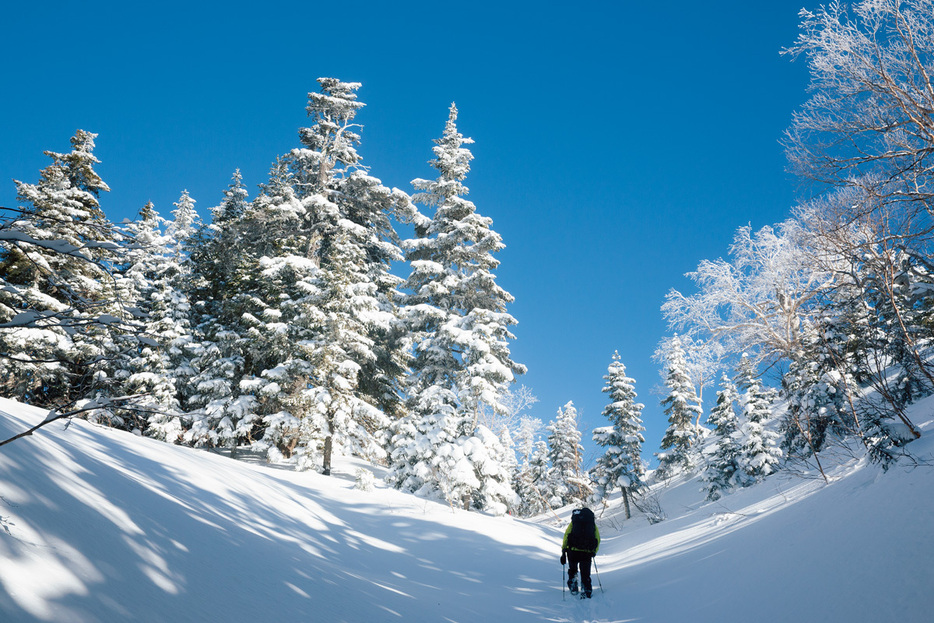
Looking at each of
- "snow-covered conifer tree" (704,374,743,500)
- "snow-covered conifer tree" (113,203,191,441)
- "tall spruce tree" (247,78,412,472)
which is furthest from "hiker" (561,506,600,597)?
"snow-covered conifer tree" (704,374,743,500)

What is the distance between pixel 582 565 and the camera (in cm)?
751

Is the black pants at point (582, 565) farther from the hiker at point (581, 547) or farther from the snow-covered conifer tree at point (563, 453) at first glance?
the snow-covered conifer tree at point (563, 453)

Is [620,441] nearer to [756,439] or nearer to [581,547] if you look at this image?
[756,439]

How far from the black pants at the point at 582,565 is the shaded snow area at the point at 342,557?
318 mm

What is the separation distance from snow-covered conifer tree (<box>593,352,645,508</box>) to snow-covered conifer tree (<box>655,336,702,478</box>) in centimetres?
530

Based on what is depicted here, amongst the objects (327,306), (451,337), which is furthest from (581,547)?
A: (327,306)

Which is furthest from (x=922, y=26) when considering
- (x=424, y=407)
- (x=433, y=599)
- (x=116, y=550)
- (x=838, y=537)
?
(x=424, y=407)

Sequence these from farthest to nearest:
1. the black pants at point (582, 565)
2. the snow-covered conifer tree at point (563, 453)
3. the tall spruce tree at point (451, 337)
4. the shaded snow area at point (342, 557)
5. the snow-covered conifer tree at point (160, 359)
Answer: the snow-covered conifer tree at point (563, 453)
the snow-covered conifer tree at point (160, 359)
the tall spruce tree at point (451, 337)
the black pants at point (582, 565)
the shaded snow area at point (342, 557)

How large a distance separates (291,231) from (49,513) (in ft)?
64.1

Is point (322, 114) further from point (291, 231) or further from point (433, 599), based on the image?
point (433, 599)

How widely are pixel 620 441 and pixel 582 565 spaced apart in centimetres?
2589

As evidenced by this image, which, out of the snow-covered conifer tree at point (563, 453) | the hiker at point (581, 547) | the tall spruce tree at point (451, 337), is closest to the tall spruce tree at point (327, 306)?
the tall spruce tree at point (451, 337)

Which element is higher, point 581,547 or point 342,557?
point 581,547

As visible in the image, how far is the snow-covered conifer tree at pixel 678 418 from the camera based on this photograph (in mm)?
35594
